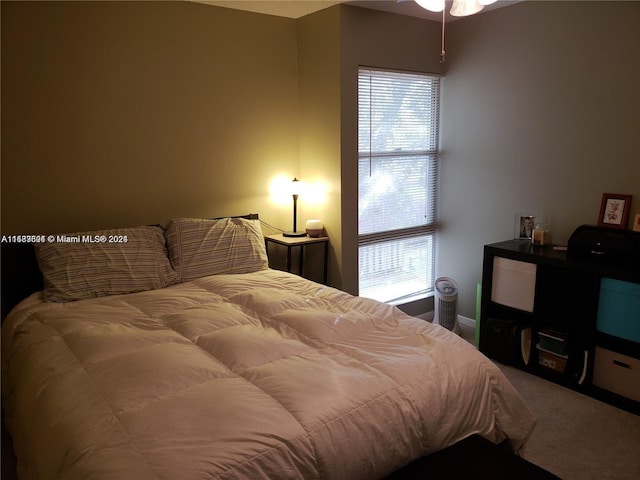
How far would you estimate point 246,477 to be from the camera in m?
1.32

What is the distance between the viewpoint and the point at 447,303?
3805mm

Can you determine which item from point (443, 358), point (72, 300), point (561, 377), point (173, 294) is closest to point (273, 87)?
point (173, 294)

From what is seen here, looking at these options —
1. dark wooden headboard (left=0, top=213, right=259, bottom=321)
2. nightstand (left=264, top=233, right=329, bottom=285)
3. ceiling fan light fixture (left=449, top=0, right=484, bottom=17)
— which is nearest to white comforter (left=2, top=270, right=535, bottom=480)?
dark wooden headboard (left=0, top=213, right=259, bottom=321)

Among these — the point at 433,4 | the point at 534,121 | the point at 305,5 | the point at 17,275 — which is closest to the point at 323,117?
the point at 305,5

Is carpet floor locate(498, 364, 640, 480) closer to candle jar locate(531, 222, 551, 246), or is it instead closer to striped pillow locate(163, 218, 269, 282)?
candle jar locate(531, 222, 551, 246)

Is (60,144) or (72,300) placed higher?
(60,144)

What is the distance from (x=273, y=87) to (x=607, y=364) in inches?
113

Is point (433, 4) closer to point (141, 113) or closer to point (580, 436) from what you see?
point (141, 113)

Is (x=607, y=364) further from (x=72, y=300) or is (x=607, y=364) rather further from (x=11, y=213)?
(x=11, y=213)

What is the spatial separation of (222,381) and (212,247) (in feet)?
5.00

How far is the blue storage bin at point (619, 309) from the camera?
105 inches

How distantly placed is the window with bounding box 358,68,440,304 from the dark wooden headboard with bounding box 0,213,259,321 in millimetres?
2187

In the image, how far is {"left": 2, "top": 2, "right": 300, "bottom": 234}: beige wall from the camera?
2770 millimetres

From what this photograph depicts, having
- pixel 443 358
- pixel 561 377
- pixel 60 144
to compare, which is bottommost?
pixel 561 377
